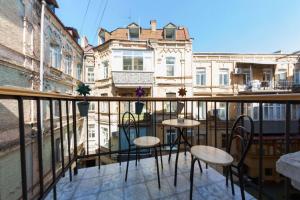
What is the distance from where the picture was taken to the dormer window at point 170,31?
1235 cm

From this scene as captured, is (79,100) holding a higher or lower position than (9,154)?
higher

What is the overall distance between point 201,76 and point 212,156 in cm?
1283

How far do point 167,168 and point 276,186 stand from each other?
10.7 meters

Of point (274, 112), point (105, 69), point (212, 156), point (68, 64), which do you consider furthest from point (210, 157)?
point (274, 112)

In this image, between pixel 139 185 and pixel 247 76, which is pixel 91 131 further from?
pixel 247 76

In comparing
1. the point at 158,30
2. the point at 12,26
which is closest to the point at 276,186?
the point at 158,30

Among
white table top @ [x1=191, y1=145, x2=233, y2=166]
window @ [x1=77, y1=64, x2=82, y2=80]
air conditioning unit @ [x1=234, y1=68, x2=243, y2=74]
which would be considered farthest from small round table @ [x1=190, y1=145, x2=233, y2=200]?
air conditioning unit @ [x1=234, y1=68, x2=243, y2=74]

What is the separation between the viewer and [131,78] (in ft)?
36.4

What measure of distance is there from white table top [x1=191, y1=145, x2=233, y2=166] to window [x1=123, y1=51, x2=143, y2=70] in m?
10.3

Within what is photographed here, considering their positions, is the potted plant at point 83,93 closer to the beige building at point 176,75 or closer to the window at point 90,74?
the beige building at point 176,75

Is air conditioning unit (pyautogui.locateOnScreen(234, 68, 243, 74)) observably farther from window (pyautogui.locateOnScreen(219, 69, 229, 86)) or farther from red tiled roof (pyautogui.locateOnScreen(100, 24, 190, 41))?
red tiled roof (pyautogui.locateOnScreen(100, 24, 190, 41))

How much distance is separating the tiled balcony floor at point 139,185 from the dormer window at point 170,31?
11.7 m

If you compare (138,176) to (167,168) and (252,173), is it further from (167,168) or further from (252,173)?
(252,173)

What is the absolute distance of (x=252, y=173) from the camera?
9.59 m
